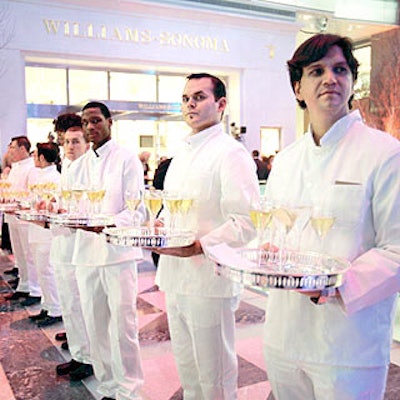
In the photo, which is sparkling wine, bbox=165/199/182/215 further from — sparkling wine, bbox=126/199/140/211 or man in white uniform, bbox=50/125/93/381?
man in white uniform, bbox=50/125/93/381

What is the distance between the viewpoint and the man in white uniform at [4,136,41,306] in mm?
5297

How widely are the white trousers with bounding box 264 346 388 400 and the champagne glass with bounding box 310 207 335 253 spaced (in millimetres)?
414

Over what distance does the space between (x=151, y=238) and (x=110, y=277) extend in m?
0.96

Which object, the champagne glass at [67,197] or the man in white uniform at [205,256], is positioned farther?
the champagne glass at [67,197]

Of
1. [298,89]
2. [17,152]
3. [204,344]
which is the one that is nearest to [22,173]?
[17,152]

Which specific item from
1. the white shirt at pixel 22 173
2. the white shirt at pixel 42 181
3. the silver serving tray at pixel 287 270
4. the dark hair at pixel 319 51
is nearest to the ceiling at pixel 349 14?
the white shirt at pixel 42 181

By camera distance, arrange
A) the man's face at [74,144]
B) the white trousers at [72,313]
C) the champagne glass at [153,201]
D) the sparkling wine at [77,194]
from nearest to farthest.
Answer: the champagne glass at [153,201] < the sparkling wine at [77,194] < the white trousers at [72,313] < the man's face at [74,144]

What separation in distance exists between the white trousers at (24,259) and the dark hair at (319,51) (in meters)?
4.27

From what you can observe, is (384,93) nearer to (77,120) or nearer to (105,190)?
(77,120)

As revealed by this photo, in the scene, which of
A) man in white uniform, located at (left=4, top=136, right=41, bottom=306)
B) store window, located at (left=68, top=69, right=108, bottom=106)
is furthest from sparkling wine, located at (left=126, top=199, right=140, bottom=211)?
store window, located at (left=68, top=69, right=108, bottom=106)

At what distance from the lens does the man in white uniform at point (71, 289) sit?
10.8 ft

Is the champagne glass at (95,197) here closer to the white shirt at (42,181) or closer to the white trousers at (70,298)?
the white trousers at (70,298)

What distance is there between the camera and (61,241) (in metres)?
3.36

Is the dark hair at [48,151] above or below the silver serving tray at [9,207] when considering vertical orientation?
above
